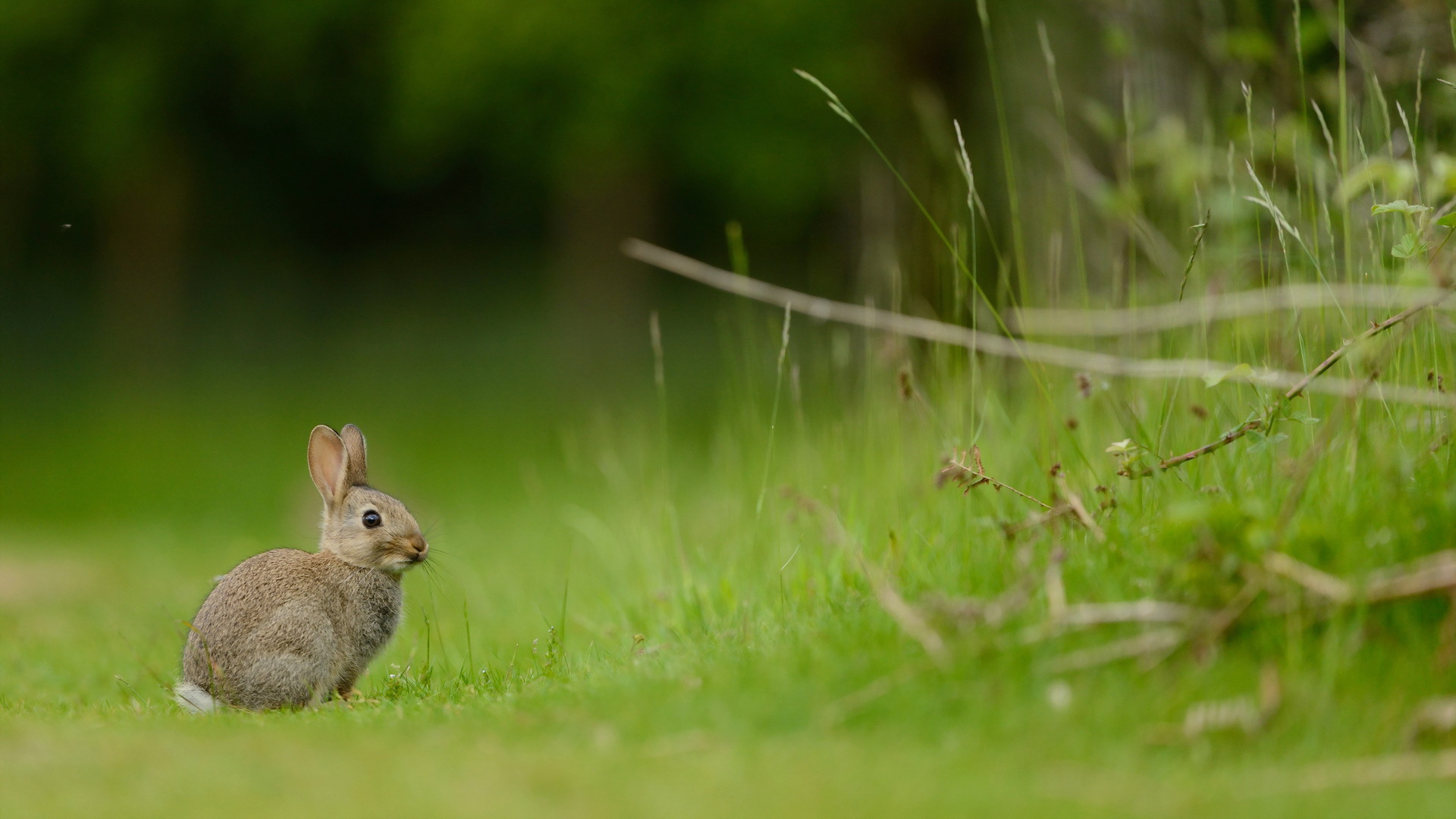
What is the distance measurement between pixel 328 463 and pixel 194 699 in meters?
0.93

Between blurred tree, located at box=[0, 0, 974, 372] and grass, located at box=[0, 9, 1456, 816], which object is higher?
blurred tree, located at box=[0, 0, 974, 372]

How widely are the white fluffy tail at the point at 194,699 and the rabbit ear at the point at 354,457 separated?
0.84 metres

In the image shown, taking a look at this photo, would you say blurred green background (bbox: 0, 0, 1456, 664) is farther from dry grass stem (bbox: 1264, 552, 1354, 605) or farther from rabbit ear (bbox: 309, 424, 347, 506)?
dry grass stem (bbox: 1264, 552, 1354, 605)

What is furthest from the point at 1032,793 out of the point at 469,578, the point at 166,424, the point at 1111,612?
the point at 166,424

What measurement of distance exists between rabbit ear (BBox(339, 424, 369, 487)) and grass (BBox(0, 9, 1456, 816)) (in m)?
0.60

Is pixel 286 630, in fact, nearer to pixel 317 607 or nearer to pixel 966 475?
pixel 317 607

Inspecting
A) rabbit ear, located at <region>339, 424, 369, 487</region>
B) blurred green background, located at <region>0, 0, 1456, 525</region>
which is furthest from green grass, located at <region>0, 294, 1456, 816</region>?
blurred green background, located at <region>0, 0, 1456, 525</region>

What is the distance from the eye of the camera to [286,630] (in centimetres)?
405

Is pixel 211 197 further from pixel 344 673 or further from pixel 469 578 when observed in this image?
pixel 344 673

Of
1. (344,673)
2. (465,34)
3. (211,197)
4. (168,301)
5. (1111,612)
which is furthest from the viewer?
(211,197)

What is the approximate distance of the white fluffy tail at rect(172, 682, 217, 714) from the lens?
13.1ft

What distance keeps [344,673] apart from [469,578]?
121 inches

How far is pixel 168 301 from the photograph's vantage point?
17828 millimetres

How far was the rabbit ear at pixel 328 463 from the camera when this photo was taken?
15.0 feet
